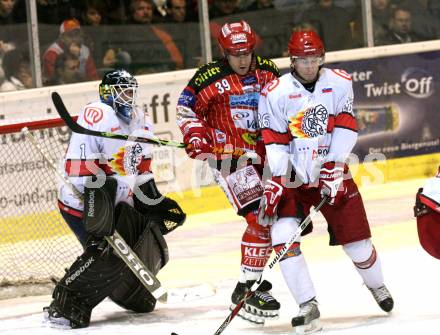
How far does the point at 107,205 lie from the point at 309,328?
3.56ft

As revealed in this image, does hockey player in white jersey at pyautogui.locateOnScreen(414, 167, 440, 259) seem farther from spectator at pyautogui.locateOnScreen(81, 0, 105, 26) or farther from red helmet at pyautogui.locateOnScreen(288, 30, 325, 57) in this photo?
spectator at pyautogui.locateOnScreen(81, 0, 105, 26)

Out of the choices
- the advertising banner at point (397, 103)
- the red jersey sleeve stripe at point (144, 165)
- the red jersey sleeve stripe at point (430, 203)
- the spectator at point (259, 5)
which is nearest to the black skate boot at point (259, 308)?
the red jersey sleeve stripe at point (144, 165)

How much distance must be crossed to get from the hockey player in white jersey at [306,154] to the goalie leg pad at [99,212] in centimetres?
71

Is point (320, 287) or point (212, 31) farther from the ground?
point (212, 31)

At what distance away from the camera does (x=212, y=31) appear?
9.79 meters

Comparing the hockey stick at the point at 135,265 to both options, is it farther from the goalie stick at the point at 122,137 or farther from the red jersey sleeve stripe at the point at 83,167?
the goalie stick at the point at 122,137

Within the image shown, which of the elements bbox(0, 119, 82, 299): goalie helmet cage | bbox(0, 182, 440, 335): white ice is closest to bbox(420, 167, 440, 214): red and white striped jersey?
bbox(0, 182, 440, 335): white ice

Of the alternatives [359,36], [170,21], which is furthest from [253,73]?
[359,36]

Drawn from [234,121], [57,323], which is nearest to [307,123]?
[234,121]

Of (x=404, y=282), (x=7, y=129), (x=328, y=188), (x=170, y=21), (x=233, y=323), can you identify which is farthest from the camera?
(x=170, y=21)

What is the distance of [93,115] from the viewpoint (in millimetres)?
5840

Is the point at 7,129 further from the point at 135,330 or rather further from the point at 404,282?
the point at 404,282

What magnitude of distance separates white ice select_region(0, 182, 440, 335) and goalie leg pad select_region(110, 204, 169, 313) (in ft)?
0.23

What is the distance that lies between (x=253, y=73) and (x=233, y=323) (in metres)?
1.18
